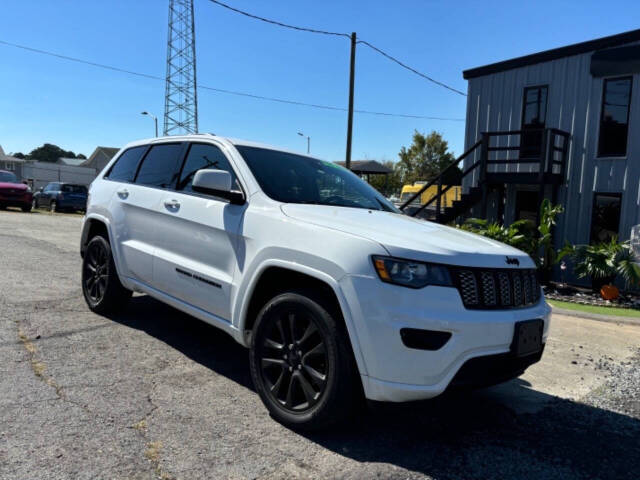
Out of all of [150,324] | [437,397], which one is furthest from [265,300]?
[150,324]

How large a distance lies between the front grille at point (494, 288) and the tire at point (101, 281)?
11.3ft

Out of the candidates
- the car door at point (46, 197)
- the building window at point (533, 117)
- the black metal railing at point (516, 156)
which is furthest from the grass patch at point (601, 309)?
the car door at point (46, 197)

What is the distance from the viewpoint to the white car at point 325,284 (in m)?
2.55

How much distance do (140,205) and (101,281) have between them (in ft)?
3.50

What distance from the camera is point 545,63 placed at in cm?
1241

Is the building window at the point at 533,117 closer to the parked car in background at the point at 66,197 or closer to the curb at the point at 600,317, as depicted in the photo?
the curb at the point at 600,317

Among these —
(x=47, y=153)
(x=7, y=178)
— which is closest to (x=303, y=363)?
(x=7, y=178)

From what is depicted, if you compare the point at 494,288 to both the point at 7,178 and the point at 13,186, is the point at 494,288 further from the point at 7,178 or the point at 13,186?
the point at 7,178

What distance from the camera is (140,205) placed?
14.6 feet

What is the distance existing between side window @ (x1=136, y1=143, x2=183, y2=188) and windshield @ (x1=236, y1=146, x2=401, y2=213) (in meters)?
0.78

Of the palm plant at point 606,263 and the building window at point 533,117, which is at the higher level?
the building window at point 533,117

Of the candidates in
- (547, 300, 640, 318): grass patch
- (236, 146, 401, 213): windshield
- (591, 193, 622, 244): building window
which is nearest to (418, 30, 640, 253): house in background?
(591, 193, 622, 244): building window

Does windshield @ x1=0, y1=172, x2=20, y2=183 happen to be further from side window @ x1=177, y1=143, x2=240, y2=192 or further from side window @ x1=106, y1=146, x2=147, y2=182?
side window @ x1=177, y1=143, x2=240, y2=192

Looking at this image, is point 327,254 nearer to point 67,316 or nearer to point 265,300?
point 265,300
